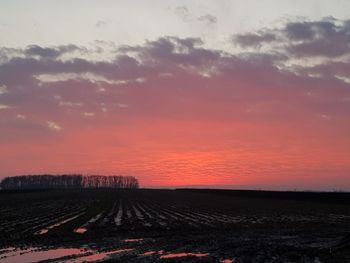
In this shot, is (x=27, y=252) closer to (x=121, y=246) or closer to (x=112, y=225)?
(x=121, y=246)

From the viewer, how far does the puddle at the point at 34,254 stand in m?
19.4

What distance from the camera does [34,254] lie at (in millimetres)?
20797

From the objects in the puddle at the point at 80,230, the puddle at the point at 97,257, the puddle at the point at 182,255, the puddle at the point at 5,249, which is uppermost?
the puddle at the point at 182,255

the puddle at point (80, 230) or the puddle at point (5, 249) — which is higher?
the puddle at point (80, 230)

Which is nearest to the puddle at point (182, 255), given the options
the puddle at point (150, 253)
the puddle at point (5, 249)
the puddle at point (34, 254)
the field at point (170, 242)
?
the field at point (170, 242)

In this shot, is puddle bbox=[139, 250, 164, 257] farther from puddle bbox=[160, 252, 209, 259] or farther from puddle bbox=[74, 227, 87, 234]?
puddle bbox=[74, 227, 87, 234]

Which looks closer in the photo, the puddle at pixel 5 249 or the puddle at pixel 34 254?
the puddle at pixel 34 254

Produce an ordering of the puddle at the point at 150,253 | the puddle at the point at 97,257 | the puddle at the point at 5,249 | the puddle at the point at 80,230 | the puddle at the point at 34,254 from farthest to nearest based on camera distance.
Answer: the puddle at the point at 80,230
the puddle at the point at 5,249
the puddle at the point at 150,253
the puddle at the point at 34,254
the puddle at the point at 97,257

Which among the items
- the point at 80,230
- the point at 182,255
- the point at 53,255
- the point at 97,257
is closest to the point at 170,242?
the point at 182,255

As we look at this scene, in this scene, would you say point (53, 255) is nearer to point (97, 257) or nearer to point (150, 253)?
point (97, 257)

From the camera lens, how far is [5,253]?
21.3m

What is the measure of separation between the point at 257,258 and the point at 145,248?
5697mm

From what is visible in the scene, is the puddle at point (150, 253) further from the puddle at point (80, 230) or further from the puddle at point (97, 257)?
the puddle at point (80, 230)

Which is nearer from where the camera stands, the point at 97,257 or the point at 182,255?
the point at 97,257
